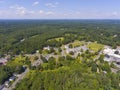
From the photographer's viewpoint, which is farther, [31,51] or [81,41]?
[81,41]

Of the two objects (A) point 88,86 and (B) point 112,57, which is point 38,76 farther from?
(B) point 112,57

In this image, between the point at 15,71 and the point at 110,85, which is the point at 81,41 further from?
the point at 110,85

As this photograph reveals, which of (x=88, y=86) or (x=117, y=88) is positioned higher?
(x=88, y=86)

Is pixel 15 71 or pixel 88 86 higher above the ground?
pixel 88 86

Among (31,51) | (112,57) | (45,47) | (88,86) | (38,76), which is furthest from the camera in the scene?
(45,47)

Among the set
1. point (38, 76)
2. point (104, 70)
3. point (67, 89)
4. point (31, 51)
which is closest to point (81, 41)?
point (31, 51)

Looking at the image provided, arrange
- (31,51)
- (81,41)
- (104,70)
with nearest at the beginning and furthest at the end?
(104,70)
(31,51)
(81,41)

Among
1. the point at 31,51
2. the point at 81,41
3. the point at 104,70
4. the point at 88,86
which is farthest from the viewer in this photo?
the point at 81,41

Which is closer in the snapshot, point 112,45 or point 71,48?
point 71,48

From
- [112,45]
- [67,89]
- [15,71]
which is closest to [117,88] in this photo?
[67,89]
